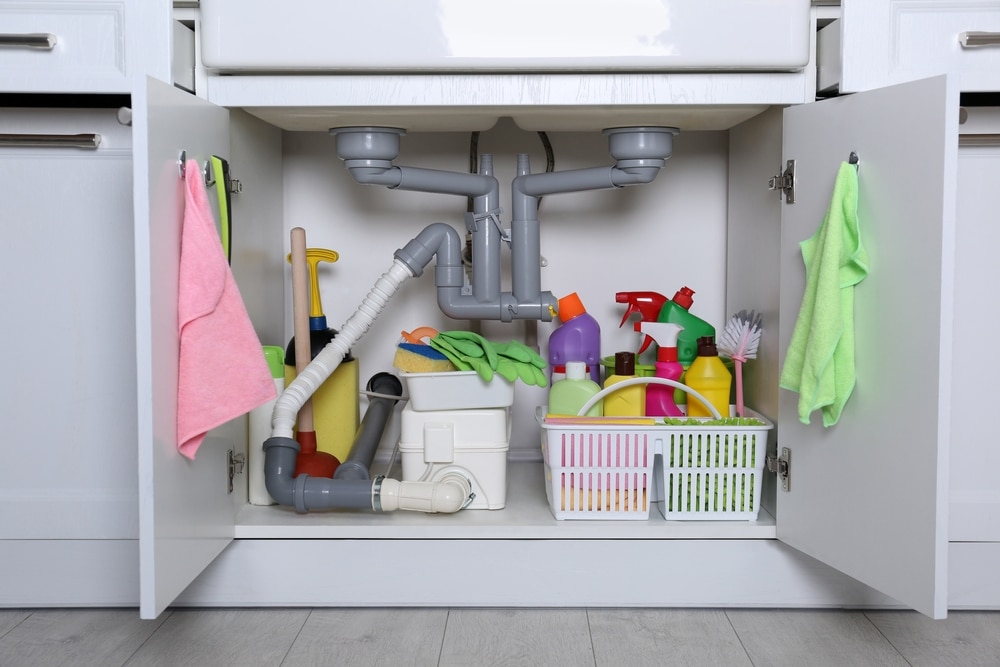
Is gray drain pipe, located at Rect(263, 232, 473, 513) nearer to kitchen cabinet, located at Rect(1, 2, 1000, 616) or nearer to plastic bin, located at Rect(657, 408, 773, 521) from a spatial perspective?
kitchen cabinet, located at Rect(1, 2, 1000, 616)

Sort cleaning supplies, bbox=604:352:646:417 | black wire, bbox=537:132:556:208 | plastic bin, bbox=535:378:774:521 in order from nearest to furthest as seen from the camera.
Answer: plastic bin, bbox=535:378:774:521 → cleaning supplies, bbox=604:352:646:417 → black wire, bbox=537:132:556:208

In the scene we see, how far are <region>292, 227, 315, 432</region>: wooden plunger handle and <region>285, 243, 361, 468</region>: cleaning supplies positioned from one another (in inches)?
2.0

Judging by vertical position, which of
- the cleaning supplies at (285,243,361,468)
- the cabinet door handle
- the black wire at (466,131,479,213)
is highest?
the black wire at (466,131,479,213)

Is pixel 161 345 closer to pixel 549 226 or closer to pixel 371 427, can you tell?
pixel 371 427

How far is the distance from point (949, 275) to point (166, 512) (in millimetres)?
883

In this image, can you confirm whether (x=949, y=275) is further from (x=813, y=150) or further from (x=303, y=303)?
(x=303, y=303)

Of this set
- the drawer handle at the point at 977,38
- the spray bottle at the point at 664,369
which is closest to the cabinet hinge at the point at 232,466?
the spray bottle at the point at 664,369

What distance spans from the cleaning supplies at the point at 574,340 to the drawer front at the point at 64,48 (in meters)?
0.76

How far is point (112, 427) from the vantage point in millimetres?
1269

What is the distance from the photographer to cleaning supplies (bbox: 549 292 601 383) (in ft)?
5.05

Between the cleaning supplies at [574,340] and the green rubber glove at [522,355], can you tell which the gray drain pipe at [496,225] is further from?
the green rubber glove at [522,355]

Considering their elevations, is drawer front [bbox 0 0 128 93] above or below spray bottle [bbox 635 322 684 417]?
above

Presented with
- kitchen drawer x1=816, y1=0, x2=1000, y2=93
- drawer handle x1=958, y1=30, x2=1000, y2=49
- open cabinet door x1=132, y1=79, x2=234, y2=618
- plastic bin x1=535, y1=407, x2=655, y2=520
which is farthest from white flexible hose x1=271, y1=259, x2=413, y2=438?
drawer handle x1=958, y1=30, x2=1000, y2=49

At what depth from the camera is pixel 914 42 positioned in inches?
47.1
